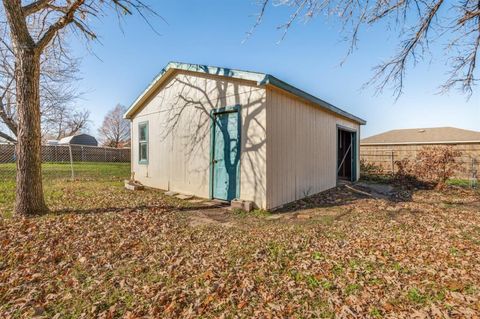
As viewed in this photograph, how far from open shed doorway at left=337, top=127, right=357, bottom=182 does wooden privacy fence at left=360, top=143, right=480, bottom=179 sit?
12.7 feet

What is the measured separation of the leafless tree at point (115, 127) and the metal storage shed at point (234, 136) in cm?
3688

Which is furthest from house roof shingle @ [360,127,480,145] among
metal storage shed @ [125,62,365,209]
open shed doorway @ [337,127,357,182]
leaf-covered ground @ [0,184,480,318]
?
leaf-covered ground @ [0,184,480,318]

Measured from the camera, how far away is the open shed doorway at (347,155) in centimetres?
1129

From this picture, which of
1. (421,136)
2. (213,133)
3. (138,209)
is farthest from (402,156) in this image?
(138,209)

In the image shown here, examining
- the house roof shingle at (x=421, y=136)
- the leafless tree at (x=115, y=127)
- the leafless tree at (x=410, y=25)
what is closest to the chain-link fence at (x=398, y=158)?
the house roof shingle at (x=421, y=136)

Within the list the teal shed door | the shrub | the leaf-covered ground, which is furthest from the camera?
the shrub

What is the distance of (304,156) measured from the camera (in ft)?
23.8

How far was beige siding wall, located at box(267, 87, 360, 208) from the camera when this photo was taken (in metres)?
5.88

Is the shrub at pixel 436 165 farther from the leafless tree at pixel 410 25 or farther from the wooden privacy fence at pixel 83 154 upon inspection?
the wooden privacy fence at pixel 83 154

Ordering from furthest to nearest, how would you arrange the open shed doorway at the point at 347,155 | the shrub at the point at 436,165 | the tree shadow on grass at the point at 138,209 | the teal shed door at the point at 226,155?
1. the open shed doorway at the point at 347,155
2. the shrub at the point at 436,165
3. the teal shed door at the point at 226,155
4. the tree shadow on grass at the point at 138,209

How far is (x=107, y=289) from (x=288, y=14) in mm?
5186

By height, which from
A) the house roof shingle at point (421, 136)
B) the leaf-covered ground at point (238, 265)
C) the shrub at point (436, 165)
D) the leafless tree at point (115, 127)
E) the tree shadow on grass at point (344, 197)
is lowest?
A: the leaf-covered ground at point (238, 265)

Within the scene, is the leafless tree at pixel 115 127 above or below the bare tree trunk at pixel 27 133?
above

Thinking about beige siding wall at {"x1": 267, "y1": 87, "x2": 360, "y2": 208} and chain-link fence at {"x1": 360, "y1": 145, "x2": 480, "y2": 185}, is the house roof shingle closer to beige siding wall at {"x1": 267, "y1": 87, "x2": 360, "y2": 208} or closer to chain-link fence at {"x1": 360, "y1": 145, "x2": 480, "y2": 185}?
chain-link fence at {"x1": 360, "y1": 145, "x2": 480, "y2": 185}
